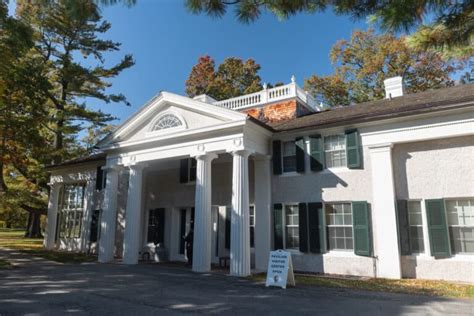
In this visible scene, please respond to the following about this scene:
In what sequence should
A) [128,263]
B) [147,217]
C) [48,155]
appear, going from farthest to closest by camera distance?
[48,155] → [147,217] → [128,263]

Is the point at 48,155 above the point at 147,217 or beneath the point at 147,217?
above

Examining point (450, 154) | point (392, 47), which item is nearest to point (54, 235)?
point (450, 154)

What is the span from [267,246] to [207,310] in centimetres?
666

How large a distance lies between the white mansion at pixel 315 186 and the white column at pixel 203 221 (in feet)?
0.13

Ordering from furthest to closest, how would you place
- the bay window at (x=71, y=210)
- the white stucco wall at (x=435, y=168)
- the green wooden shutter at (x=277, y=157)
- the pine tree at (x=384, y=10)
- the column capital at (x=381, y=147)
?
the bay window at (x=71, y=210) < the green wooden shutter at (x=277, y=157) < the column capital at (x=381, y=147) < the white stucco wall at (x=435, y=168) < the pine tree at (x=384, y=10)

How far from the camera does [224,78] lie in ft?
119

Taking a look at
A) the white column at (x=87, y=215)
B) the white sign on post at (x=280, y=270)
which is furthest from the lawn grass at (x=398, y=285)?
the white column at (x=87, y=215)

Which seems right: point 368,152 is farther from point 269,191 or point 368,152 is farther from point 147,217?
point 147,217

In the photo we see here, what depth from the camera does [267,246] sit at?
13398mm

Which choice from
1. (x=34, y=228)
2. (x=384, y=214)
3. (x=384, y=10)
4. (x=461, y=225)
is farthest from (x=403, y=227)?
(x=34, y=228)

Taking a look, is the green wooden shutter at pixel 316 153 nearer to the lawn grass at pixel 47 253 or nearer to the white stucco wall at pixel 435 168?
the white stucco wall at pixel 435 168

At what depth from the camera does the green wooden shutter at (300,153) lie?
13305mm

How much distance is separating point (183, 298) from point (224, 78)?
100ft

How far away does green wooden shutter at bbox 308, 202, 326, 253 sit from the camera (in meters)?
12.5
